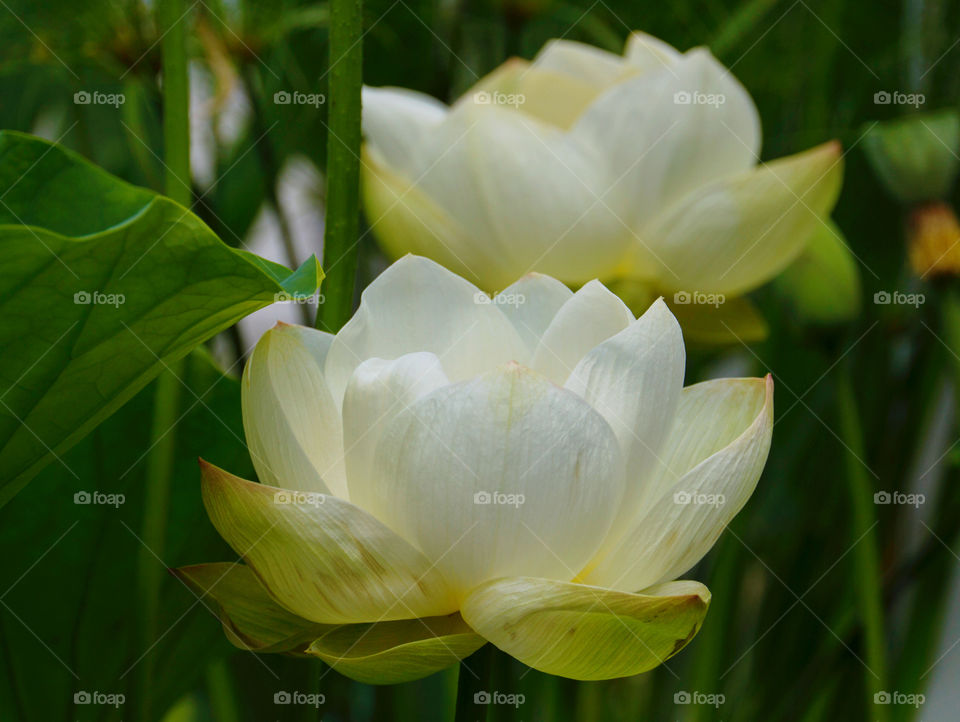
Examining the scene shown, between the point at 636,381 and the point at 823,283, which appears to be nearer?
the point at 636,381

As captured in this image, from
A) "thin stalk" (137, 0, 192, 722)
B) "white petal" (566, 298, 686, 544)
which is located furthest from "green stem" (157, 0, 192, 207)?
"white petal" (566, 298, 686, 544)

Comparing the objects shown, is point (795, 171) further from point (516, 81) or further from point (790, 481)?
point (790, 481)

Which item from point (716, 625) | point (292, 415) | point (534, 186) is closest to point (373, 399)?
point (292, 415)

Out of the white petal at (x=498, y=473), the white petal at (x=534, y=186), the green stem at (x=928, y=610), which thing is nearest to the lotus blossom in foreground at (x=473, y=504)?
the white petal at (x=498, y=473)

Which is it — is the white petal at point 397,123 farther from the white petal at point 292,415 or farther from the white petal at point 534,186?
the white petal at point 292,415

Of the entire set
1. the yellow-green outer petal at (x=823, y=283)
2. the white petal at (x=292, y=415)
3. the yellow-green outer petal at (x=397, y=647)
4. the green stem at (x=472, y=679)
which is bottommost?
the green stem at (x=472, y=679)

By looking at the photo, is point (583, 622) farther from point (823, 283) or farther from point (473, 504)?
point (823, 283)
